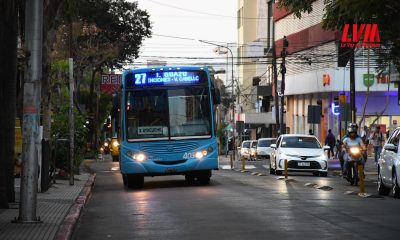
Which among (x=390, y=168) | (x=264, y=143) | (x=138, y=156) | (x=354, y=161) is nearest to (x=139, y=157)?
(x=138, y=156)

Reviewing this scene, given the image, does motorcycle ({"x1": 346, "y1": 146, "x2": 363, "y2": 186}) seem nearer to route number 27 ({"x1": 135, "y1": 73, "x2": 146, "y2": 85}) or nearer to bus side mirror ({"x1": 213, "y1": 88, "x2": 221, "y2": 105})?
bus side mirror ({"x1": 213, "y1": 88, "x2": 221, "y2": 105})

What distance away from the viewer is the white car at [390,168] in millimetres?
19984

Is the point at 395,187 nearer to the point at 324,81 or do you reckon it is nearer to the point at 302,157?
the point at 302,157

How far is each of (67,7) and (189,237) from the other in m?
6.51

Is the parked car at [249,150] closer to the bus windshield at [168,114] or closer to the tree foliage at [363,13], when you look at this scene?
the tree foliage at [363,13]

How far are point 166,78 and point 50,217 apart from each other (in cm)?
1019

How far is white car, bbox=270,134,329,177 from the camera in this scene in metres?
33.0

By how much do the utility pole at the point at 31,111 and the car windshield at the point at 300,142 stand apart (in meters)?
20.6

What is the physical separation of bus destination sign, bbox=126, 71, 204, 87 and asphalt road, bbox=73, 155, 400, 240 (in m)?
3.09

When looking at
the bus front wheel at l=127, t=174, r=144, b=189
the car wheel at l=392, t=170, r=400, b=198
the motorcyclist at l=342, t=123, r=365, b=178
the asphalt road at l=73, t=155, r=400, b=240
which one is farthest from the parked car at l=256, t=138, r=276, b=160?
the car wheel at l=392, t=170, r=400, b=198

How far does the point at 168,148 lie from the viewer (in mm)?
24750

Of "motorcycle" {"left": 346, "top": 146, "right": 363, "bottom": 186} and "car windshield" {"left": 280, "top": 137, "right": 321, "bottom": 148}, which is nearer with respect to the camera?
"motorcycle" {"left": 346, "top": 146, "right": 363, "bottom": 186}

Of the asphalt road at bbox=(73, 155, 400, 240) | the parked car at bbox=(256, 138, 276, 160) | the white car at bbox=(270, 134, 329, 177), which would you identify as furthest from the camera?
the parked car at bbox=(256, 138, 276, 160)

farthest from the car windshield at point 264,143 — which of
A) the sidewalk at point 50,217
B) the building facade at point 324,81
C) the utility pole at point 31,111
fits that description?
the utility pole at point 31,111
